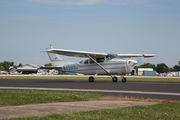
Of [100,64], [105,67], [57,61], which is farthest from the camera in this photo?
[57,61]

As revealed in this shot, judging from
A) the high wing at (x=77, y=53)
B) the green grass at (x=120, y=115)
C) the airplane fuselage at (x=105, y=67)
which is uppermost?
the high wing at (x=77, y=53)

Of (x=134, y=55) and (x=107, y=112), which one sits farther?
(x=134, y=55)

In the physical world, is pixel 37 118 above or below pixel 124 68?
below

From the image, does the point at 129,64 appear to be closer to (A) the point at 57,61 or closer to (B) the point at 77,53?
(B) the point at 77,53

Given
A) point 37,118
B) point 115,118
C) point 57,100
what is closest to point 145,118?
point 115,118

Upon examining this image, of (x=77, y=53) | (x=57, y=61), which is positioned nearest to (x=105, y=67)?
(x=77, y=53)

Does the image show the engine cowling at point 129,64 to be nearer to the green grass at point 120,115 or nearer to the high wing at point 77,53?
the high wing at point 77,53

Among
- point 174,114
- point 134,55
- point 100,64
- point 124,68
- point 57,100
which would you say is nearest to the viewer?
point 174,114

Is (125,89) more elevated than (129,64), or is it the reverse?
(129,64)

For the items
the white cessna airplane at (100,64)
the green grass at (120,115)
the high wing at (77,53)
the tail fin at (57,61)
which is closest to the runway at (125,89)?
the green grass at (120,115)

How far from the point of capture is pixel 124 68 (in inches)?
1284

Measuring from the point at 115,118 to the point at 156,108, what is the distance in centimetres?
253

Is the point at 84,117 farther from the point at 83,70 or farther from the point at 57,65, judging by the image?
the point at 57,65

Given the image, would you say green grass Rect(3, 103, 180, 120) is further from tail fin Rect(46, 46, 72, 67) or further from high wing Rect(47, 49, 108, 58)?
tail fin Rect(46, 46, 72, 67)
